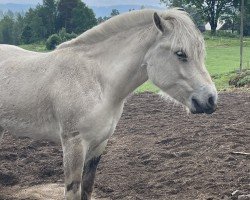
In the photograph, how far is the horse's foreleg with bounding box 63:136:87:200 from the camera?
3.92m

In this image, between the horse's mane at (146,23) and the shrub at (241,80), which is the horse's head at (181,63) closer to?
the horse's mane at (146,23)

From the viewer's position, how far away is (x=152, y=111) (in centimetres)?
981

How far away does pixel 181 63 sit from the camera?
3719 millimetres

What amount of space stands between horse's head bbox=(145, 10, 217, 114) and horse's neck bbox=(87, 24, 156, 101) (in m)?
0.13

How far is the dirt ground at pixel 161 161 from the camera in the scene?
17.1 ft

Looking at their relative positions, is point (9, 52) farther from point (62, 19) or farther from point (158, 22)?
point (62, 19)

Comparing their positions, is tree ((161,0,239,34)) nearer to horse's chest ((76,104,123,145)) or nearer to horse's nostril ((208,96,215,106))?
horse's chest ((76,104,123,145))

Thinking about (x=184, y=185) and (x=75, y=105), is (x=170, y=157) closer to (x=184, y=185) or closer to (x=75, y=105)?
(x=184, y=185)

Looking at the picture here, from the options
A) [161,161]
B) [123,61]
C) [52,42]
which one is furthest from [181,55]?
[52,42]

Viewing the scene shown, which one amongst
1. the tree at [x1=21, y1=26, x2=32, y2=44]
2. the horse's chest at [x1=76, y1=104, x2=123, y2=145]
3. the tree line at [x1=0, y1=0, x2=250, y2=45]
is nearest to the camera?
the horse's chest at [x1=76, y1=104, x2=123, y2=145]

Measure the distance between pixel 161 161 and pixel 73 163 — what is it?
2.45m

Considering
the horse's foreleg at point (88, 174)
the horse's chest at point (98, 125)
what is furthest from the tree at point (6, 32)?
the horse's chest at point (98, 125)

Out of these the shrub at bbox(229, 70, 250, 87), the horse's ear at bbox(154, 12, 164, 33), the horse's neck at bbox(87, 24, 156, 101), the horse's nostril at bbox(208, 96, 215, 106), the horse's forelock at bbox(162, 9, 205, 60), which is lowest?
the shrub at bbox(229, 70, 250, 87)

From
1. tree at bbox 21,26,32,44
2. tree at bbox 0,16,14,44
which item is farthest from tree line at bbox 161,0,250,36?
tree at bbox 0,16,14,44
